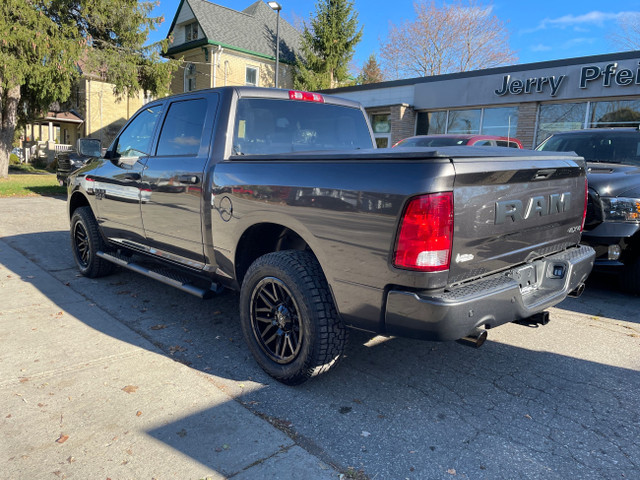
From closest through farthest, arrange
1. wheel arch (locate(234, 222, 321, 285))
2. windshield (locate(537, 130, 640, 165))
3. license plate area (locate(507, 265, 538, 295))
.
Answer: license plate area (locate(507, 265, 538, 295))
wheel arch (locate(234, 222, 321, 285))
windshield (locate(537, 130, 640, 165))

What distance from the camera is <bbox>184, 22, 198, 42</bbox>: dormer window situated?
94.6 feet

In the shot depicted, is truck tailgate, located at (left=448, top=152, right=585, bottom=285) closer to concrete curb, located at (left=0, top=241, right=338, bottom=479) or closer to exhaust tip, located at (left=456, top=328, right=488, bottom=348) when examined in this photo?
exhaust tip, located at (left=456, top=328, right=488, bottom=348)

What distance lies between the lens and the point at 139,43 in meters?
21.4

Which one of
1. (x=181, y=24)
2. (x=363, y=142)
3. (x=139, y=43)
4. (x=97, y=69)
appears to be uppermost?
(x=181, y=24)

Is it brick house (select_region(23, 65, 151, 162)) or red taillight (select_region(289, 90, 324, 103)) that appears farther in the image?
brick house (select_region(23, 65, 151, 162))

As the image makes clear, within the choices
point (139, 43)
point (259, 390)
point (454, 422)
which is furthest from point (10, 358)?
point (139, 43)

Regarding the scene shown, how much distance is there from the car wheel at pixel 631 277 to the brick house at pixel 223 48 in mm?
25725

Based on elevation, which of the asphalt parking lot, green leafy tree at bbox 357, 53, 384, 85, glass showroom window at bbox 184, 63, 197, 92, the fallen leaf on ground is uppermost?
green leafy tree at bbox 357, 53, 384, 85

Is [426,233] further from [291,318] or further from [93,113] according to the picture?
[93,113]

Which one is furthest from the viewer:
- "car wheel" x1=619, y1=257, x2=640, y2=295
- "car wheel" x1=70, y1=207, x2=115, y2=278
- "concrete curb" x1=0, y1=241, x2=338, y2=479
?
"car wheel" x1=70, y1=207, x2=115, y2=278

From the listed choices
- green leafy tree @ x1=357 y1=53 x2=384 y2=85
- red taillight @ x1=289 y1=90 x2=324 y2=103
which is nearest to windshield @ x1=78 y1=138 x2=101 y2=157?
red taillight @ x1=289 y1=90 x2=324 y2=103

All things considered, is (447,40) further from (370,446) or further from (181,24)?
(370,446)

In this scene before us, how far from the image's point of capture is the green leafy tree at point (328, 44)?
103ft

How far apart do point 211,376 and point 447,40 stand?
115 feet
